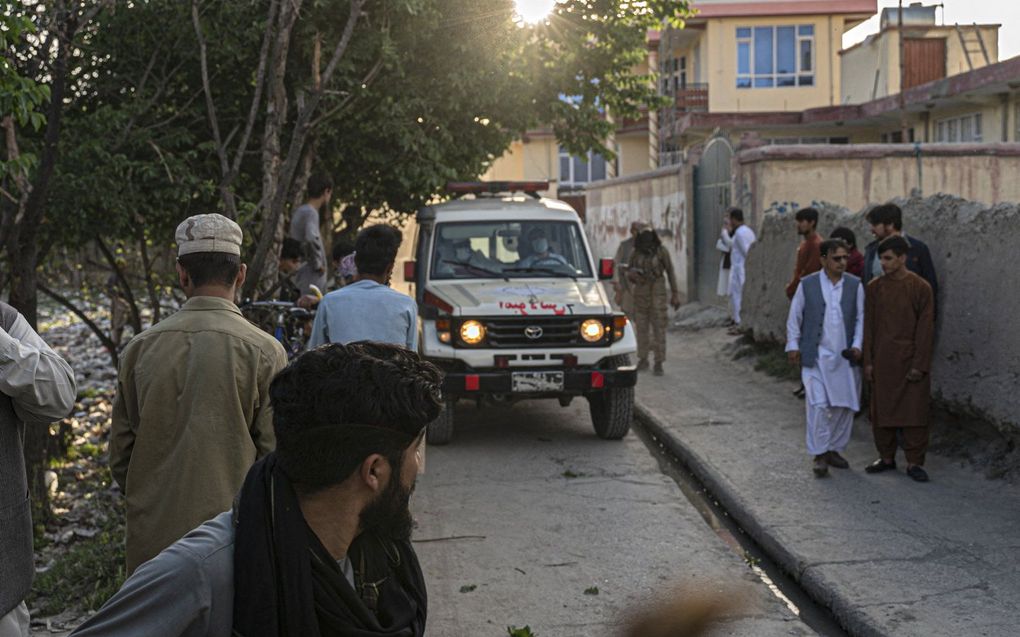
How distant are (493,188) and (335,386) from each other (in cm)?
1112

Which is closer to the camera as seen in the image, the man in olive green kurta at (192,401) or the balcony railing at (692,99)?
the man in olive green kurta at (192,401)

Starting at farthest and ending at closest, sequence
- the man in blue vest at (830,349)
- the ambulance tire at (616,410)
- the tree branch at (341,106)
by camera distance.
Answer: the tree branch at (341,106)
the ambulance tire at (616,410)
the man in blue vest at (830,349)

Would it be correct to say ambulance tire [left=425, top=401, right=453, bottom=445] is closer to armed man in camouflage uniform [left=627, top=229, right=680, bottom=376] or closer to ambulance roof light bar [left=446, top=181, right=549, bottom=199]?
ambulance roof light bar [left=446, top=181, right=549, bottom=199]

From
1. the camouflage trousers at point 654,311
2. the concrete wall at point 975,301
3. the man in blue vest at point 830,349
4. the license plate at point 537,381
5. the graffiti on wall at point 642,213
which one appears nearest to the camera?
the concrete wall at point 975,301

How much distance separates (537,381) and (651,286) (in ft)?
14.4

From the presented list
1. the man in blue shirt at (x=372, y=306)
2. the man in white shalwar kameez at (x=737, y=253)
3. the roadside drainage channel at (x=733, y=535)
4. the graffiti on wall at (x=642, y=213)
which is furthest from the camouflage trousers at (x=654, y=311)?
the man in blue shirt at (x=372, y=306)

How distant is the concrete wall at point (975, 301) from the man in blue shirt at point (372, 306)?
4.48 meters

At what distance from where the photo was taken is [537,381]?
10.3m

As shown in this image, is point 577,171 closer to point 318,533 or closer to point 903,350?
point 903,350

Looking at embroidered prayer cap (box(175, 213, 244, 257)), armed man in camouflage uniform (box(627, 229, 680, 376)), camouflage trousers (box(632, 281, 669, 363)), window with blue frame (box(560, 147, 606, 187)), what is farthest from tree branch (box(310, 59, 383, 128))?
window with blue frame (box(560, 147, 606, 187))

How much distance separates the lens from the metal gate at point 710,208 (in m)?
19.2

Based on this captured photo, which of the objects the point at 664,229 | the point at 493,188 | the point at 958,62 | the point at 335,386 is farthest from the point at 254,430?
the point at 958,62

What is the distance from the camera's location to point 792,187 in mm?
16844

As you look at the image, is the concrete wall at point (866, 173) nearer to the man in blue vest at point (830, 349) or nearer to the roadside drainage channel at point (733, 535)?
the roadside drainage channel at point (733, 535)
